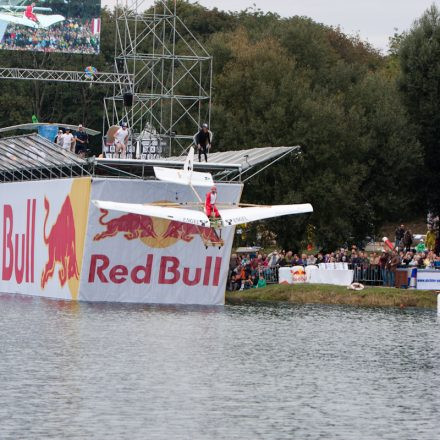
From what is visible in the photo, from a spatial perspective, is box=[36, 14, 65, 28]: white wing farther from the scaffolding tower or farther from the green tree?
the green tree

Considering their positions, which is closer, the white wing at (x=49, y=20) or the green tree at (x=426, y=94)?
the white wing at (x=49, y=20)

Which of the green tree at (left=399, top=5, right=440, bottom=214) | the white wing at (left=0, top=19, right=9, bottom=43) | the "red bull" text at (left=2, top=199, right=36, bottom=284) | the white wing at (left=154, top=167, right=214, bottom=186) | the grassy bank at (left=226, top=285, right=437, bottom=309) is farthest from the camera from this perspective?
the green tree at (left=399, top=5, right=440, bottom=214)

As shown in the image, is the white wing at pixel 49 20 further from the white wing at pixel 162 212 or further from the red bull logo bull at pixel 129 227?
the white wing at pixel 162 212

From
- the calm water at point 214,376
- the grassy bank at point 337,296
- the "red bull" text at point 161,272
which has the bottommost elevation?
the calm water at point 214,376

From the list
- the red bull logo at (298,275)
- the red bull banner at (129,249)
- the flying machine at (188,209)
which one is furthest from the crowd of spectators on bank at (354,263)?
the flying machine at (188,209)

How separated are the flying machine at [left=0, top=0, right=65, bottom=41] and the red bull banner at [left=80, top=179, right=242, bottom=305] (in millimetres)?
19923

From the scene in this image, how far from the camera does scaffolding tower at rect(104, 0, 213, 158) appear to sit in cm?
5431

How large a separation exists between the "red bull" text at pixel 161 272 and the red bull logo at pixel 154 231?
58 centimetres

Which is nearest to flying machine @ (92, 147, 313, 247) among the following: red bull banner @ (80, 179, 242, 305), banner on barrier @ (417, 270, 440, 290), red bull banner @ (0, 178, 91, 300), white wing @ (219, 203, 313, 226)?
white wing @ (219, 203, 313, 226)

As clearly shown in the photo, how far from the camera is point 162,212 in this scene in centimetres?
4662

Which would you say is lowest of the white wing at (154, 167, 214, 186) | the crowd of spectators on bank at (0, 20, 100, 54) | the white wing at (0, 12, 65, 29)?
the white wing at (154, 167, 214, 186)

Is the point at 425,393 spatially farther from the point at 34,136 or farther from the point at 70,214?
the point at 34,136

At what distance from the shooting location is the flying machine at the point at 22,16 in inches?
2571

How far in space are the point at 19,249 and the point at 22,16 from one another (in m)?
14.8
